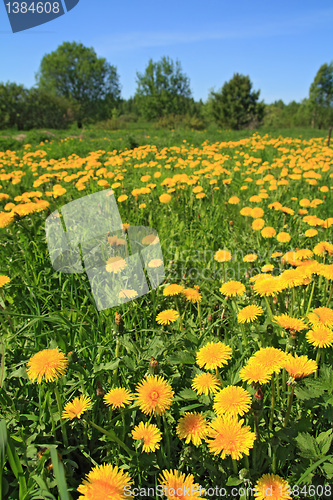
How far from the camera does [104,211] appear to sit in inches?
98.5

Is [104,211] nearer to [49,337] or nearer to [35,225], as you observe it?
[35,225]

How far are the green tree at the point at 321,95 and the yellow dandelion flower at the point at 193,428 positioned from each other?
5401cm

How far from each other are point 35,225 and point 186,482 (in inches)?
74.4

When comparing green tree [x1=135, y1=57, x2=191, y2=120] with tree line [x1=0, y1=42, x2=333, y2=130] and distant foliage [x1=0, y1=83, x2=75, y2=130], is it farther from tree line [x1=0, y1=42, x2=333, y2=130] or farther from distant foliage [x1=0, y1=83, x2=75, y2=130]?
distant foliage [x1=0, y1=83, x2=75, y2=130]

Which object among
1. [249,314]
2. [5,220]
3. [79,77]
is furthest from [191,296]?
[79,77]

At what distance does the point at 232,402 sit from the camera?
2.49 feet

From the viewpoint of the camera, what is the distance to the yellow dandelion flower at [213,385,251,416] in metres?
0.75

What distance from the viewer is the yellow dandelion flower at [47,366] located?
2.62 ft

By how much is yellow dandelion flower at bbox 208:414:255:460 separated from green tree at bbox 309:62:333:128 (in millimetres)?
54045

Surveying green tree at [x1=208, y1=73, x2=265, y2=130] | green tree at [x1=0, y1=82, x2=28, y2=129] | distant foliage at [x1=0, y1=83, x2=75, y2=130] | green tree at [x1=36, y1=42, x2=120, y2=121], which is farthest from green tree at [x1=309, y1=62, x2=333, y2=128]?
green tree at [x1=0, y1=82, x2=28, y2=129]

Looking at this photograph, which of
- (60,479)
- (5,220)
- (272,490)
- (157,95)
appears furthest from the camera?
(157,95)

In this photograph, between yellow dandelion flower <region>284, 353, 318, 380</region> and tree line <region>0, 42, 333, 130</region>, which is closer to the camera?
yellow dandelion flower <region>284, 353, 318, 380</region>

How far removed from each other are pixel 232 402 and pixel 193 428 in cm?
14

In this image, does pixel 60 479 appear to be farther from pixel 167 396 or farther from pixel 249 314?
pixel 249 314
